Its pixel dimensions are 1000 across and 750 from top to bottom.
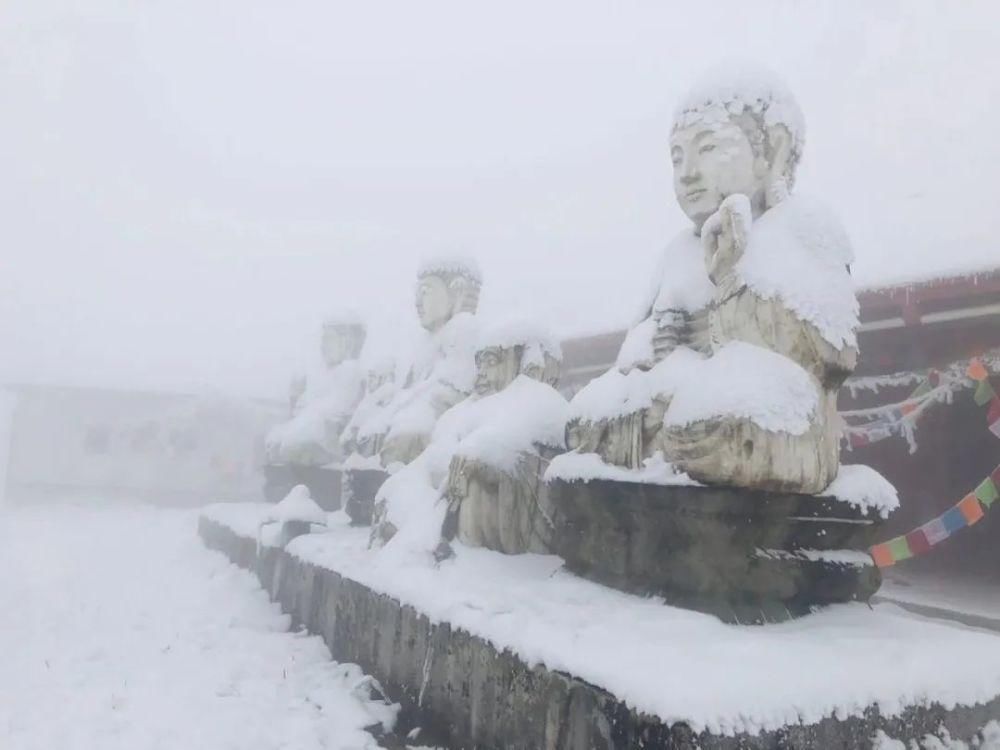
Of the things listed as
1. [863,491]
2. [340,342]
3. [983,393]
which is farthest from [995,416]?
[340,342]

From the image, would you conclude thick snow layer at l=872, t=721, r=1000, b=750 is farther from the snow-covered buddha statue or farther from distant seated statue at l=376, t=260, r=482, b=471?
distant seated statue at l=376, t=260, r=482, b=471

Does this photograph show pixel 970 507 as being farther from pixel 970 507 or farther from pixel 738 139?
pixel 738 139

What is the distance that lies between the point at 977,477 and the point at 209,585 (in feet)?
24.3

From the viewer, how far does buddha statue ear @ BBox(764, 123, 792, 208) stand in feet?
10.7

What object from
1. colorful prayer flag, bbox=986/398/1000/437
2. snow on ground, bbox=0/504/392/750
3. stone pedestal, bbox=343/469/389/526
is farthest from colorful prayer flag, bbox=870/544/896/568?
snow on ground, bbox=0/504/392/750

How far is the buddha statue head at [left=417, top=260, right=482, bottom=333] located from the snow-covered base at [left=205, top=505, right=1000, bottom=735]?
114 inches

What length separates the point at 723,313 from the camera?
304 cm

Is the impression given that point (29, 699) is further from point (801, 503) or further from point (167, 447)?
point (167, 447)

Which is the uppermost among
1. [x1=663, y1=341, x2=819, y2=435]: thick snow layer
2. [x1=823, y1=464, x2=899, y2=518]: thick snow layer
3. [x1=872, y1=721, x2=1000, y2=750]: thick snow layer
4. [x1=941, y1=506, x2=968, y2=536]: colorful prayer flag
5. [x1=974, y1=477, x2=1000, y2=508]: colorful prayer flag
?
[x1=663, y1=341, x2=819, y2=435]: thick snow layer

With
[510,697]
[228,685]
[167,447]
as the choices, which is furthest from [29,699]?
[167,447]

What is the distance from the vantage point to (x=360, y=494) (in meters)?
6.27

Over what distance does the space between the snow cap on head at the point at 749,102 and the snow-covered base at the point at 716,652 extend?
6.75 ft

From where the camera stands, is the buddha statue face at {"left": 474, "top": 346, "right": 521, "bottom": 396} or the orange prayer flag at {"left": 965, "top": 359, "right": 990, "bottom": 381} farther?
the orange prayer flag at {"left": 965, "top": 359, "right": 990, "bottom": 381}

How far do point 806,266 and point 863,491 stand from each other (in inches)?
36.5
